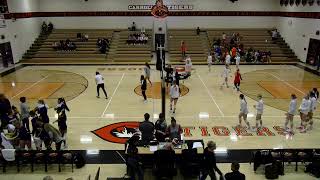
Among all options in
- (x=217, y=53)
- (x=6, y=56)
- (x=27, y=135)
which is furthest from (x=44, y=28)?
(x=27, y=135)

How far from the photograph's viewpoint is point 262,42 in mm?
28422

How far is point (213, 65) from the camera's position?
2486cm

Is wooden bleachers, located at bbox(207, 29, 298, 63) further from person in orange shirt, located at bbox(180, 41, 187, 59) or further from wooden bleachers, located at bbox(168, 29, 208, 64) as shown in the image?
person in orange shirt, located at bbox(180, 41, 187, 59)

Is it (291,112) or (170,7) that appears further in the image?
(170,7)

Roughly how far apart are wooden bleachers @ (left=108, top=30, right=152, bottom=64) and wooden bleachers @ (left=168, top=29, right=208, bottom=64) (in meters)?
2.10

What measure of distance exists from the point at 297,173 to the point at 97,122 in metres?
7.74

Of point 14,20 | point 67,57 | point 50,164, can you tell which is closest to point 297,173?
point 50,164

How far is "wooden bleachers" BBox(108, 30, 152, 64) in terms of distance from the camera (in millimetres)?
26109

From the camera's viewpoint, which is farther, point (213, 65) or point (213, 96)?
point (213, 65)

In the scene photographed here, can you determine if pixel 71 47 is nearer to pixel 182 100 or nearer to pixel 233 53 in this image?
pixel 233 53

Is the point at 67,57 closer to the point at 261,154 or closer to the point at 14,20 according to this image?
the point at 14,20

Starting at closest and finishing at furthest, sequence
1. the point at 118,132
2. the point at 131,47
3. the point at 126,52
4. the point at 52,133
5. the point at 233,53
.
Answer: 1. the point at 52,133
2. the point at 118,132
3. the point at 233,53
4. the point at 126,52
5. the point at 131,47

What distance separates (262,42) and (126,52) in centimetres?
1268

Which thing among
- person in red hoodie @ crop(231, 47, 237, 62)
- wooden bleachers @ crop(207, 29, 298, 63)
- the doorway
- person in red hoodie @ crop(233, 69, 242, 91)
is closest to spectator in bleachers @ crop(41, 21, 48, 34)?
the doorway
